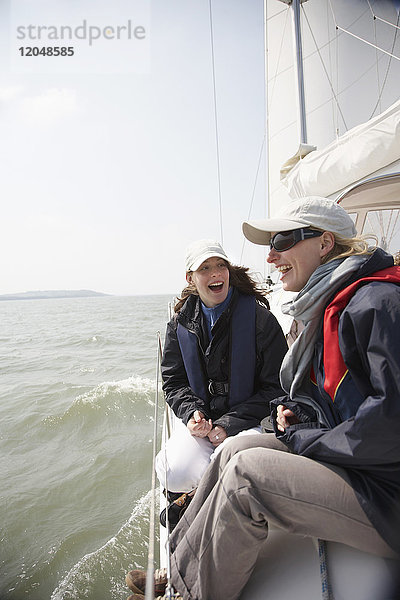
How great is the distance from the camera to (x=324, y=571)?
3.68ft

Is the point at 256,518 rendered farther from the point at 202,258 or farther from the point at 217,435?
the point at 202,258

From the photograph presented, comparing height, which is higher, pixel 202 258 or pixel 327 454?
pixel 202 258

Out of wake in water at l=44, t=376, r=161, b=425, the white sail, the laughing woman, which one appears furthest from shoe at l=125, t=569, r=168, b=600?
the white sail

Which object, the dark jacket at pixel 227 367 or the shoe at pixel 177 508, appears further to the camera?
the dark jacket at pixel 227 367

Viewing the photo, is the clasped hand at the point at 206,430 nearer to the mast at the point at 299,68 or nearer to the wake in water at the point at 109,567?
the wake in water at the point at 109,567

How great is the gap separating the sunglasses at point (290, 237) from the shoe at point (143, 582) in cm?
132

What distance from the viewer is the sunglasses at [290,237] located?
4.65 ft

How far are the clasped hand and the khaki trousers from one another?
71 cm

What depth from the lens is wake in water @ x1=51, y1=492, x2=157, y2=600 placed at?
2.41 metres

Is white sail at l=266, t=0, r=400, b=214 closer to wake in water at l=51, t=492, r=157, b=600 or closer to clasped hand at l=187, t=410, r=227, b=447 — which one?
clasped hand at l=187, t=410, r=227, b=447

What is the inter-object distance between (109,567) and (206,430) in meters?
1.49

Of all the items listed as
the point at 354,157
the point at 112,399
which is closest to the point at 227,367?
the point at 354,157

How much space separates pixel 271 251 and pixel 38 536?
3.04m

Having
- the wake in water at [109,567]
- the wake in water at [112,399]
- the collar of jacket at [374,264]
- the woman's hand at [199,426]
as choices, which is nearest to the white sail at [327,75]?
the wake in water at [112,399]
